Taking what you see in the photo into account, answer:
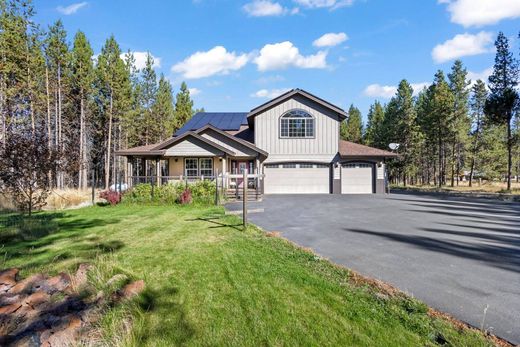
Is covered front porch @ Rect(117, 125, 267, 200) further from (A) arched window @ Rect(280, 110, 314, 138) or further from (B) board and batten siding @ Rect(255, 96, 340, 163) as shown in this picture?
(A) arched window @ Rect(280, 110, 314, 138)

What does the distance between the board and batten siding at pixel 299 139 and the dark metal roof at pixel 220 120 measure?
15.6 ft

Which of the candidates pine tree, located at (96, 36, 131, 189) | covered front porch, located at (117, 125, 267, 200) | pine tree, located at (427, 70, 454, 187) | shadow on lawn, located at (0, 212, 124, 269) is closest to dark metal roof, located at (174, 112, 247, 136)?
covered front porch, located at (117, 125, 267, 200)

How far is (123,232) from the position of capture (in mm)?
7648

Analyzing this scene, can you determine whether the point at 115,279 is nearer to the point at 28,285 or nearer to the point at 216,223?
the point at 28,285

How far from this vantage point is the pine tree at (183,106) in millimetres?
40906

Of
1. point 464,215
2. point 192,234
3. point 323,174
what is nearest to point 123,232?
point 192,234

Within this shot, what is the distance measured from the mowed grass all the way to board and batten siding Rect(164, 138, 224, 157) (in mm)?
10778

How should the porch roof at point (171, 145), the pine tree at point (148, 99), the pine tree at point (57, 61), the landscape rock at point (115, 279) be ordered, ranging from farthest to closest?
the pine tree at point (148, 99), the pine tree at point (57, 61), the porch roof at point (171, 145), the landscape rock at point (115, 279)

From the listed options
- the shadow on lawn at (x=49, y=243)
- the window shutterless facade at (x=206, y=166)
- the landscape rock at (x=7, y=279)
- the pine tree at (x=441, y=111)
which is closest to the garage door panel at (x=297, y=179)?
the window shutterless facade at (x=206, y=166)

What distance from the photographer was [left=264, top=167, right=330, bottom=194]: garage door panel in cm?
2103

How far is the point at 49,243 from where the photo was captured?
21.3ft

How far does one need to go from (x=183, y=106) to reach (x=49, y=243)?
3756cm

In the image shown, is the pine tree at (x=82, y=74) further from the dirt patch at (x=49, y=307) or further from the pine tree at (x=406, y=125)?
the pine tree at (x=406, y=125)

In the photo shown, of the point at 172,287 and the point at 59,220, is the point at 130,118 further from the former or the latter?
the point at 172,287
